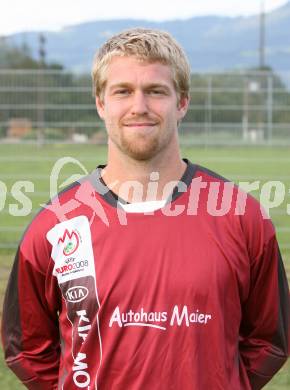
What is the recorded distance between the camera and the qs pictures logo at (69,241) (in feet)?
8.30

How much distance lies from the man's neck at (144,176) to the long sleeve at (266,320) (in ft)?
1.09

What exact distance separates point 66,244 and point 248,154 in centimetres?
1331

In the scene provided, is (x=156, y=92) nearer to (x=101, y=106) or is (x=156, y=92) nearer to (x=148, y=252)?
(x=101, y=106)

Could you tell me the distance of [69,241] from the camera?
8.34 ft

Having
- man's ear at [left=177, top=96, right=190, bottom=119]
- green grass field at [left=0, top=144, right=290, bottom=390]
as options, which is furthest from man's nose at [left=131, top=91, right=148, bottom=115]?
green grass field at [left=0, top=144, right=290, bottom=390]

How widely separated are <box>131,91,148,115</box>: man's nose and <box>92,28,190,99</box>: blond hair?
10cm

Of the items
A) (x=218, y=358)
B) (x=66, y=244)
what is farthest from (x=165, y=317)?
(x=66, y=244)

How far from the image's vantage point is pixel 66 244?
2.55 metres

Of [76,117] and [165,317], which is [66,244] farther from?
[76,117]

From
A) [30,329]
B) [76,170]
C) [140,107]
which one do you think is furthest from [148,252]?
[76,170]

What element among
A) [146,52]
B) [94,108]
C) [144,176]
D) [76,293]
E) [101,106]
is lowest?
[94,108]

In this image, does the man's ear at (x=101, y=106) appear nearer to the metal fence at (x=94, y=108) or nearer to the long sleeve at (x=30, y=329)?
the long sleeve at (x=30, y=329)

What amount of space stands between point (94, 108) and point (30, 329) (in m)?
9.98

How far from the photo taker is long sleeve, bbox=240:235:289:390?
2.61m
